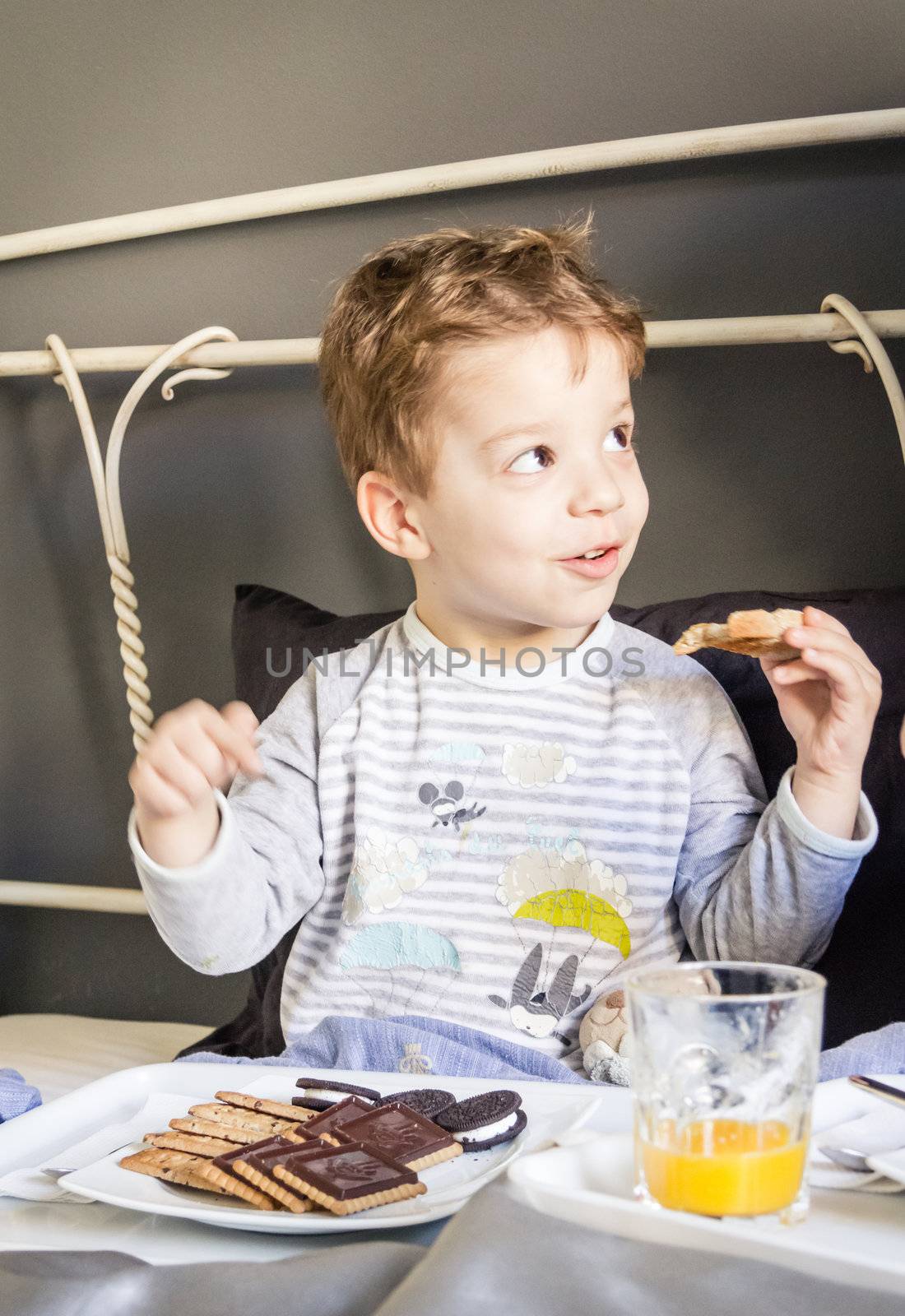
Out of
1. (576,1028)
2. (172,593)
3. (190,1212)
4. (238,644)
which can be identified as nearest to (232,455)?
(172,593)

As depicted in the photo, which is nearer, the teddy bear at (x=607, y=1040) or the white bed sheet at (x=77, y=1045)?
the teddy bear at (x=607, y=1040)

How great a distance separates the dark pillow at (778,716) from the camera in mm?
990

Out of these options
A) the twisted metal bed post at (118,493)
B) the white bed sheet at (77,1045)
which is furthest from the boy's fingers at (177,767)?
the twisted metal bed post at (118,493)

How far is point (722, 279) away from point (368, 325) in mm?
488

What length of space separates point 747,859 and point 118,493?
0.97 m

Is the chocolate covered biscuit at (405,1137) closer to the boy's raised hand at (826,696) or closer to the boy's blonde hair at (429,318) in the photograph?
the boy's raised hand at (826,696)

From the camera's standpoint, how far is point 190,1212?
542 millimetres

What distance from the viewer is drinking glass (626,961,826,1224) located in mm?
466

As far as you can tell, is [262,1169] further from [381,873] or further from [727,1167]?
[381,873]

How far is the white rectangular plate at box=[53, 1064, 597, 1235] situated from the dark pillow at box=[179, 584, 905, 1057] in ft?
1.25

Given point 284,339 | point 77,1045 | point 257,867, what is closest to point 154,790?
point 257,867

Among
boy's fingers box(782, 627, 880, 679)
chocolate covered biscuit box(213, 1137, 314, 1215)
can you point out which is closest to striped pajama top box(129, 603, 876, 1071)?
boy's fingers box(782, 627, 880, 679)

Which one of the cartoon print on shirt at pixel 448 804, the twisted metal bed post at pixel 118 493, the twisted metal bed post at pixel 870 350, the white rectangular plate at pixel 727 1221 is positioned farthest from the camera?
the twisted metal bed post at pixel 118 493

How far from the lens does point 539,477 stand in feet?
3.46
